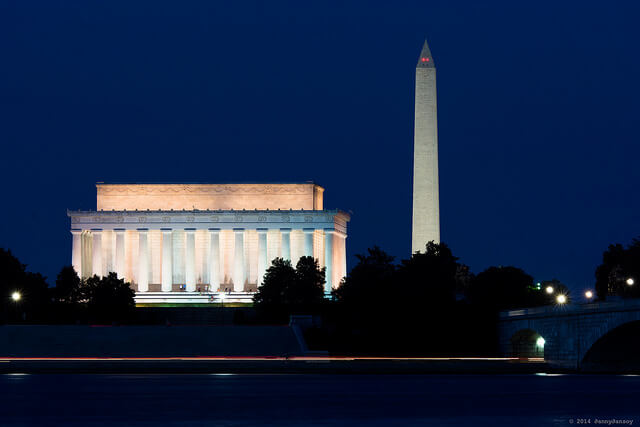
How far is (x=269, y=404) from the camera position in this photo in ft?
185

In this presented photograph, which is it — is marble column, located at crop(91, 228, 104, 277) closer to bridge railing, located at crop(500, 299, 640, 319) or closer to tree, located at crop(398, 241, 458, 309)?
tree, located at crop(398, 241, 458, 309)

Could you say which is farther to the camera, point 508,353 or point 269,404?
point 508,353

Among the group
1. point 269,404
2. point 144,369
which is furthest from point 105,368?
point 269,404

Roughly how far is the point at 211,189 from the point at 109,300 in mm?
41135

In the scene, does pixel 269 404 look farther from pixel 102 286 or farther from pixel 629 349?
pixel 102 286

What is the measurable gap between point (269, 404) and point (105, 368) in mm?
39455

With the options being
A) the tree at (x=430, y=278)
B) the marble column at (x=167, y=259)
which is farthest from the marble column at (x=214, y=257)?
the tree at (x=430, y=278)

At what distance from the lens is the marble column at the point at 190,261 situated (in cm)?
16762

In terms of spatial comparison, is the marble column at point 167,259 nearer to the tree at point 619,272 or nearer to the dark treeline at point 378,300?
the dark treeline at point 378,300

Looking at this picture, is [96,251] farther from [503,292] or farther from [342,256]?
[503,292]

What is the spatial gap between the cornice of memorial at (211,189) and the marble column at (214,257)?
18.8 feet

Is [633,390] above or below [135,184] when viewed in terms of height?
below

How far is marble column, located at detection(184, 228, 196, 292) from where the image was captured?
16762 cm

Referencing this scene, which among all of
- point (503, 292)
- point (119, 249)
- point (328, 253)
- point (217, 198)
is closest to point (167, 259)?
point (119, 249)
